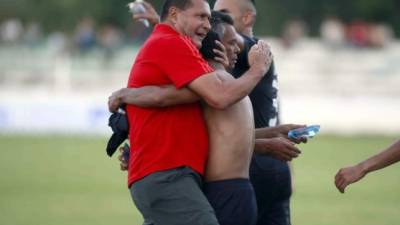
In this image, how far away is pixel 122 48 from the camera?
3247 cm

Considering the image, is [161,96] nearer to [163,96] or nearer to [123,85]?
[163,96]

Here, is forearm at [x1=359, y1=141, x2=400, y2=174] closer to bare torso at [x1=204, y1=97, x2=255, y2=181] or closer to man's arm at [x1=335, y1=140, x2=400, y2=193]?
man's arm at [x1=335, y1=140, x2=400, y2=193]

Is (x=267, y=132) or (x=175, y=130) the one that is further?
(x=267, y=132)

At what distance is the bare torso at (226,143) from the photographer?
7512mm

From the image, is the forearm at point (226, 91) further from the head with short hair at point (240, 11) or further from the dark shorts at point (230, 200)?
the head with short hair at point (240, 11)

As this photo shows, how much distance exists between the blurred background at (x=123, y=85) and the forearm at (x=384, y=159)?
6.06 metres

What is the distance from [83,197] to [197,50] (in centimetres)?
968

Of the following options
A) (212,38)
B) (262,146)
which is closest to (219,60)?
(212,38)

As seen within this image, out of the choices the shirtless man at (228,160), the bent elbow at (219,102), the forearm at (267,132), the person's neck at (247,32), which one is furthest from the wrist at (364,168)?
the person's neck at (247,32)

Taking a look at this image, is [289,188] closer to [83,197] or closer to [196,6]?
[196,6]

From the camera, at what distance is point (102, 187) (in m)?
18.2

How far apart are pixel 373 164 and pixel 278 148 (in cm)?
69

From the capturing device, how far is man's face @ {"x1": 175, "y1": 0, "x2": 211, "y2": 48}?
757cm

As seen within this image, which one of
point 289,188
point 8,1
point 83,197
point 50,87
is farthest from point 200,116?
point 8,1
